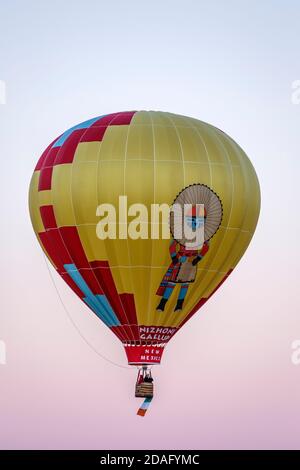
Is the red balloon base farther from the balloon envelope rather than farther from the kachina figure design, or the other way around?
the kachina figure design

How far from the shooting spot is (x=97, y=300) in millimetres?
45906

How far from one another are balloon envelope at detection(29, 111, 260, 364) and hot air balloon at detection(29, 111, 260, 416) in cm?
2

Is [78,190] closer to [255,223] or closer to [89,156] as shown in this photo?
[89,156]

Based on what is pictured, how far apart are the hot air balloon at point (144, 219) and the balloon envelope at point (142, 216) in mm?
18

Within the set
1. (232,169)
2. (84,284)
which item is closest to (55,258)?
(84,284)

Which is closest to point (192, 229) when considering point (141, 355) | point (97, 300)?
point (97, 300)

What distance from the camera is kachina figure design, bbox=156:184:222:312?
4516 centimetres

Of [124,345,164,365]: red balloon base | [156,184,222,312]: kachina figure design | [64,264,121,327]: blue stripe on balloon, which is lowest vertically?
[124,345,164,365]: red balloon base

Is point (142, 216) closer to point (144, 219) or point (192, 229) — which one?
point (144, 219)

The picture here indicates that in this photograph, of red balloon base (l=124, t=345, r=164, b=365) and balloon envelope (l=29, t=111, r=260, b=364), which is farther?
Answer: red balloon base (l=124, t=345, r=164, b=365)

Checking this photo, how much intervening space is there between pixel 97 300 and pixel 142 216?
1949 millimetres

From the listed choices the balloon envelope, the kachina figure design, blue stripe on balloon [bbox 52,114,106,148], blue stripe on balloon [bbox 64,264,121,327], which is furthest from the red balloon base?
blue stripe on balloon [bbox 52,114,106,148]

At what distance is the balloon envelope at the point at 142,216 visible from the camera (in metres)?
45.1

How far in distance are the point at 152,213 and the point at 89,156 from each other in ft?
5.24
